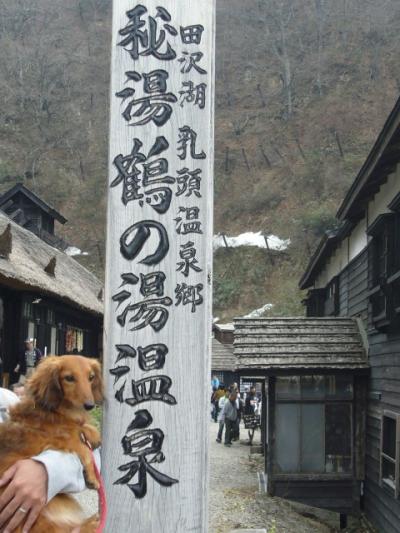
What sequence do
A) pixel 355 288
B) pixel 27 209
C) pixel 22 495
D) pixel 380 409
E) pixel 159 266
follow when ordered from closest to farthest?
pixel 22 495
pixel 159 266
pixel 380 409
pixel 355 288
pixel 27 209

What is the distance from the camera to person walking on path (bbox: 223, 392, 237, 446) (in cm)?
2020

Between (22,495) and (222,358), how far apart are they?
1181 inches

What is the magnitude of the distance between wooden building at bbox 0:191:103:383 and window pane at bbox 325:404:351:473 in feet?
21.0

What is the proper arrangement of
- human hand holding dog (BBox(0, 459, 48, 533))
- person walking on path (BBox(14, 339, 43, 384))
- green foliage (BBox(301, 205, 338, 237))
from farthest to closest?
green foliage (BBox(301, 205, 338, 237)), person walking on path (BBox(14, 339, 43, 384)), human hand holding dog (BBox(0, 459, 48, 533))

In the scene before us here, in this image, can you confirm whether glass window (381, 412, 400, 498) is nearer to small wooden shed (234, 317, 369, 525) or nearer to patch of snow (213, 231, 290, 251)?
small wooden shed (234, 317, 369, 525)

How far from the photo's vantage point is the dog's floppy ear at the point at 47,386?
263 cm

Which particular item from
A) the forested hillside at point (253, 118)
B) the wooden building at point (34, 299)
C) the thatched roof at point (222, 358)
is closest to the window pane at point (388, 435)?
the wooden building at point (34, 299)

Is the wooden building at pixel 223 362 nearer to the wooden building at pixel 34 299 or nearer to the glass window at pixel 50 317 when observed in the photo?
the wooden building at pixel 34 299

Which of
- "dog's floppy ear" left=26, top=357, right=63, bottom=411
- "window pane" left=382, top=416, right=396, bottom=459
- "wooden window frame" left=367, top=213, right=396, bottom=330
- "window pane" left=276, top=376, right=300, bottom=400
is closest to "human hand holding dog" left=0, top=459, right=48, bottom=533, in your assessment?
"dog's floppy ear" left=26, top=357, right=63, bottom=411

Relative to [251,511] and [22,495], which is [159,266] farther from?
[251,511]

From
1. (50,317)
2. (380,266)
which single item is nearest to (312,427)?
(380,266)

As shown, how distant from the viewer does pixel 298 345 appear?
12.8 metres

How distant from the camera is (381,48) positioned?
58969 mm

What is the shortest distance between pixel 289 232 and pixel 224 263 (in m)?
5.39
